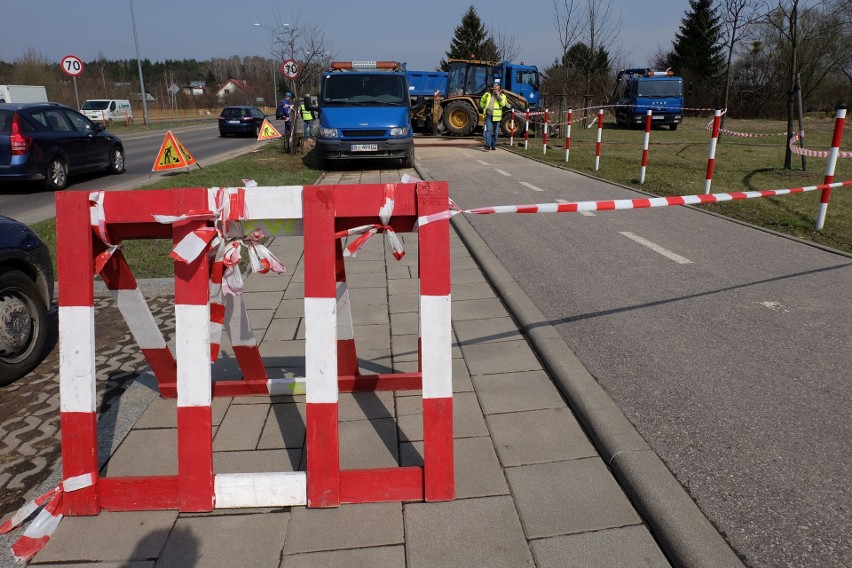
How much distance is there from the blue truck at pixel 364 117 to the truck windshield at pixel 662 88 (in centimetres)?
2000

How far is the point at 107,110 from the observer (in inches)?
1726

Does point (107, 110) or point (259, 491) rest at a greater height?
point (107, 110)

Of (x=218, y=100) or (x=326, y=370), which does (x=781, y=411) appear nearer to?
(x=326, y=370)

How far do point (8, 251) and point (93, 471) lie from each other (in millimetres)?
2389

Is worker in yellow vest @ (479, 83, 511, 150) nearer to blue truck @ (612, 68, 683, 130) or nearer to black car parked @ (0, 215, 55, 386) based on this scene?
blue truck @ (612, 68, 683, 130)

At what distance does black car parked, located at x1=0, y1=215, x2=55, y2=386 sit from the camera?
435cm

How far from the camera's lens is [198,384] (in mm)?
2883

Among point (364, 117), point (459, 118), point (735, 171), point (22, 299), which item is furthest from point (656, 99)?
point (22, 299)

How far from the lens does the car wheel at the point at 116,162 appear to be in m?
16.6

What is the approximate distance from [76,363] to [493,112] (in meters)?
19.6

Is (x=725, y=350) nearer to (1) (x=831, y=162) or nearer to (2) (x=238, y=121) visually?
(1) (x=831, y=162)

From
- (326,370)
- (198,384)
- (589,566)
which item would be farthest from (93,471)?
(589,566)

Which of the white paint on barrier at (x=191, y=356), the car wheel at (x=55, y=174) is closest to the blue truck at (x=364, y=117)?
the car wheel at (x=55, y=174)

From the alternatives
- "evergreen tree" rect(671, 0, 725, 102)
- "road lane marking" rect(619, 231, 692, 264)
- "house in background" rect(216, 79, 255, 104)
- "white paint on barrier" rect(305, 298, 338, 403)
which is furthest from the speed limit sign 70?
"house in background" rect(216, 79, 255, 104)
